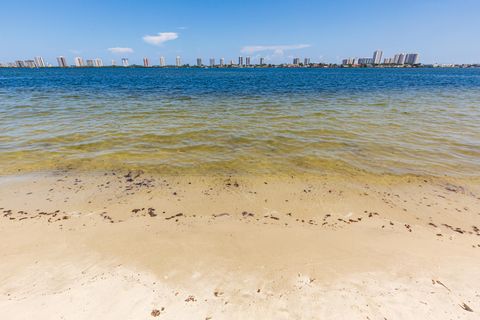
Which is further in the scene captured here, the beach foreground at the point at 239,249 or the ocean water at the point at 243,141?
the ocean water at the point at 243,141

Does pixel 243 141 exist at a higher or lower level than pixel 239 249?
lower

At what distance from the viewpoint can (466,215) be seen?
17.5 ft

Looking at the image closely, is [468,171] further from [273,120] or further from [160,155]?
[160,155]

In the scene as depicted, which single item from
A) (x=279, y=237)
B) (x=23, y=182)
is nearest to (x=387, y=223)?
(x=279, y=237)

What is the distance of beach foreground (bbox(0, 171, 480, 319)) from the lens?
3.12 meters

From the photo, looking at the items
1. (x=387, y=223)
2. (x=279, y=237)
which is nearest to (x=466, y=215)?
(x=387, y=223)

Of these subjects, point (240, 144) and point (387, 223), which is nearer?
point (387, 223)

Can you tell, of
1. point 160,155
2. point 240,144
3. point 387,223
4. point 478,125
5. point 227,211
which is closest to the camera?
point 387,223

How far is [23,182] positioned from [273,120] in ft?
38.1

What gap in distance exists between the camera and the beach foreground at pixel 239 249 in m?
3.12

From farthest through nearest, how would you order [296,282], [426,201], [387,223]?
[426,201], [387,223], [296,282]

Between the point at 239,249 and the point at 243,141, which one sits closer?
the point at 239,249

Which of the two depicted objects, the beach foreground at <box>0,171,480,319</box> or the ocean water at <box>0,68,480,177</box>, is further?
the ocean water at <box>0,68,480,177</box>

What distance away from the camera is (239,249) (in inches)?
167
